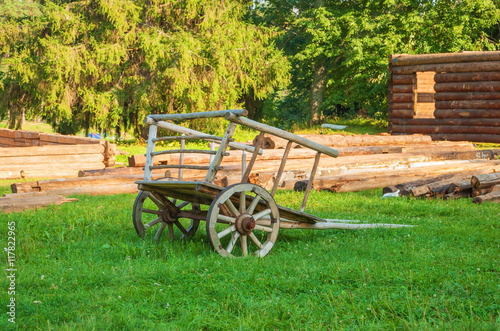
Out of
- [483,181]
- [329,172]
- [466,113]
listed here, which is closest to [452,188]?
[483,181]

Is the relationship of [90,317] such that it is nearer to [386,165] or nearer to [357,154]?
[386,165]

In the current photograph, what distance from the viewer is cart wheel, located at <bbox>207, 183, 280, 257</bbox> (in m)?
6.05

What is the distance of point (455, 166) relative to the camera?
1479 centimetres

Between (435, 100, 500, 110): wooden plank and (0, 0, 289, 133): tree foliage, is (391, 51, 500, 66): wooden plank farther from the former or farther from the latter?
(0, 0, 289, 133): tree foliage

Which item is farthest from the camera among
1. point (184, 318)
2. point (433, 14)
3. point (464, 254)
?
point (433, 14)

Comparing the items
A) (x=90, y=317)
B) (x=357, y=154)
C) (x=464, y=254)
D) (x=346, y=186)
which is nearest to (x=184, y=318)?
(x=90, y=317)

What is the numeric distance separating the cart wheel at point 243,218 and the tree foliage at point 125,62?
18.1 meters

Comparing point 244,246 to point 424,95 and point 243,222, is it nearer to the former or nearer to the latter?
point 243,222

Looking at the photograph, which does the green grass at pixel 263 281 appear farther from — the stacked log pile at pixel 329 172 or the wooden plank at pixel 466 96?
the wooden plank at pixel 466 96

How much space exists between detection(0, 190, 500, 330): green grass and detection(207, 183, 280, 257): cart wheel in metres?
0.22

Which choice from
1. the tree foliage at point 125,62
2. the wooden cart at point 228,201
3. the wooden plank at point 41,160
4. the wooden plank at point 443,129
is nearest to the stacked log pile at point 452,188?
the wooden cart at point 228,201

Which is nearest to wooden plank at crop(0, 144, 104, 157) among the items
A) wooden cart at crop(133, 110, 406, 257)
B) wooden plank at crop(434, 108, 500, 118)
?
wooden cart at crop(133, 110, 406, 257)

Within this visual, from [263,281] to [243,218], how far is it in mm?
1273

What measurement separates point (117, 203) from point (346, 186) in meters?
4.58
